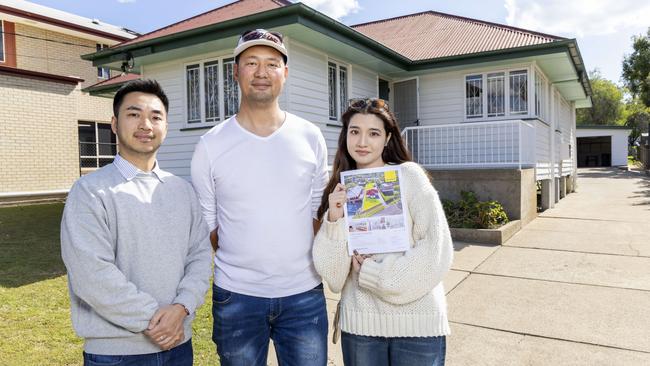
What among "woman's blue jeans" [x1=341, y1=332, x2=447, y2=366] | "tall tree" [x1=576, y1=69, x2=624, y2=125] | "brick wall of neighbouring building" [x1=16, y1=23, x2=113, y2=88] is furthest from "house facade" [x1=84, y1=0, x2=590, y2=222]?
"tall tree" [x1=576, y1=69, x2=624, y2=125]

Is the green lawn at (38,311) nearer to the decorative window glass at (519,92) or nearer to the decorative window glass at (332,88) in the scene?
the decorative window glass at (332,88)

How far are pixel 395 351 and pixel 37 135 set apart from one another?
16282mm

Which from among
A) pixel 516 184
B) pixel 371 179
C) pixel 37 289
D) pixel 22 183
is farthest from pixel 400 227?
pixel 22 183

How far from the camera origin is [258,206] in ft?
7.10

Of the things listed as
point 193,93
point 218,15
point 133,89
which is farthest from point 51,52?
point 133,89

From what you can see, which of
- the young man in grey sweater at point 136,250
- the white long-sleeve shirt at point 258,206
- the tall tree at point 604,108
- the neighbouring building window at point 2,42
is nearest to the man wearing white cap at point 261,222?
the white long-sleeve shirt at point 258,206

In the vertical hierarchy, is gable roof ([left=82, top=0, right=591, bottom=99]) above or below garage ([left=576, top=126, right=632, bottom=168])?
above

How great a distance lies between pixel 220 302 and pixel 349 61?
32.0 ft

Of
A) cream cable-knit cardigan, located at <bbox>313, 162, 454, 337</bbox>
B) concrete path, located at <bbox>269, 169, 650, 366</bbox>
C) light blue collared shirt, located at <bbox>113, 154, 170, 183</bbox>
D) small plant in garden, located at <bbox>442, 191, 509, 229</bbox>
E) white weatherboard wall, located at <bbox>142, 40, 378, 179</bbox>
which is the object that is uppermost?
white weatherboard wall, located at <bbox>142, 40, 378, 179</bbox>

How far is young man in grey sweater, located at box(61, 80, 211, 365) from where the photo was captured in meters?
1.79

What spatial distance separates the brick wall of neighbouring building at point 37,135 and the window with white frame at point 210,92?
729 centimetres

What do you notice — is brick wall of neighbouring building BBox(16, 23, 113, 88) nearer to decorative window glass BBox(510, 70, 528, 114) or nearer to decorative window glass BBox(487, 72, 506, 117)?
decorative window glass BBox(487, 72, 506, 117)

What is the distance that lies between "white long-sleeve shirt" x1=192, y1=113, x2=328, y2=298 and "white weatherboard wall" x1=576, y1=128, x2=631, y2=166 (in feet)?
149

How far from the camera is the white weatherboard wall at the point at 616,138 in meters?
40.9
